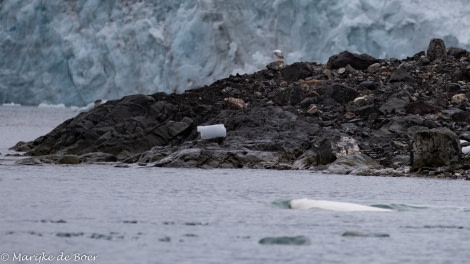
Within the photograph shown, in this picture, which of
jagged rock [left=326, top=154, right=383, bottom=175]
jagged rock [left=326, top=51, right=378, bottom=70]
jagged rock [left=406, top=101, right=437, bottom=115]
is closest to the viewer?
jagged rock [left=326, top=154, right=383, bottom=175]

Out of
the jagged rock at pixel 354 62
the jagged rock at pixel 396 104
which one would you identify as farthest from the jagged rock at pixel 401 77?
the jagged rock at pixel 354 62

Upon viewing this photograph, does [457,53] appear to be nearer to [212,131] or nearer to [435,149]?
[212,131]

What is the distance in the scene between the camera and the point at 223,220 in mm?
8680

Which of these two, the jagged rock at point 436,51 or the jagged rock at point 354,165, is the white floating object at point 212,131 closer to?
the jagged rock at point 354,165

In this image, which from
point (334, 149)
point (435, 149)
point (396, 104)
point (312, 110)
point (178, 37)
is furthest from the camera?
point (178, 37)

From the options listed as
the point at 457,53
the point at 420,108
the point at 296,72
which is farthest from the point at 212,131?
the point at 457,53

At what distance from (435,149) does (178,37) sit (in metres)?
26.6

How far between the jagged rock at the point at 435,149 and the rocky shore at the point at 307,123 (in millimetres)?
17

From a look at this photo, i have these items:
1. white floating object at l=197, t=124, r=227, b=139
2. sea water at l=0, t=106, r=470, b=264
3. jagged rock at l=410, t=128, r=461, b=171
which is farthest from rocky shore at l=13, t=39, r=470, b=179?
sea water at l=0, t=106, r=470, b=264

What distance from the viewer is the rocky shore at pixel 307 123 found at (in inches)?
626

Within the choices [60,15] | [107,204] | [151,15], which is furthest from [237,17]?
[107,204]

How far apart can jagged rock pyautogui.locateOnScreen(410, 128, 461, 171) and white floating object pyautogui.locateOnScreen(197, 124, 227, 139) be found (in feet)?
15.1

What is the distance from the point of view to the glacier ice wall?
36438mm

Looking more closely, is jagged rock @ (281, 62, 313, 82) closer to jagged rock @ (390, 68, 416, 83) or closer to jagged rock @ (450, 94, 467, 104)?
jagged rock @ (390, 68, 416, 83)
